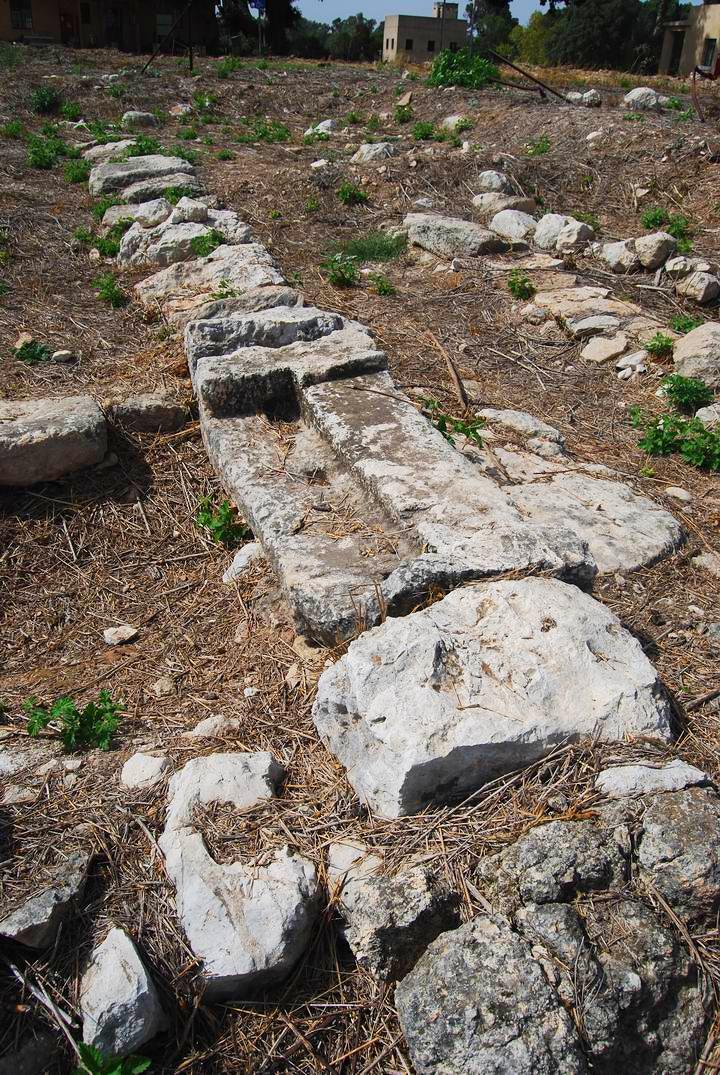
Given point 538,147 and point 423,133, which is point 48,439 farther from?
point 423,133

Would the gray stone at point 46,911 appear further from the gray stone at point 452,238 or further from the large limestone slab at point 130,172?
the large limestone slab at point 130,172

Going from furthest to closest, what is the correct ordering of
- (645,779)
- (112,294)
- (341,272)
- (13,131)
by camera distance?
1. (13,131)
2. (341,272)
3. (112,294)
4. (645,779)

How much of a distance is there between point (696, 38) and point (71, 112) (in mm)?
26931

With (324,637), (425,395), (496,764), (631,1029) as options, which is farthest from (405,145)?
(631,1029)

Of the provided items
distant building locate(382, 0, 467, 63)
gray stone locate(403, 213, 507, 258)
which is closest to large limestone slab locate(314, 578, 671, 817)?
gray stone locate(403, 213, 507, 258)

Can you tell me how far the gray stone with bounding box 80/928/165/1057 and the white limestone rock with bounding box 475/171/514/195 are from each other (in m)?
8.14

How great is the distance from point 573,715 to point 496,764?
0.91 feet

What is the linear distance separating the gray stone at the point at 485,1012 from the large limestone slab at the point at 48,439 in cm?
293

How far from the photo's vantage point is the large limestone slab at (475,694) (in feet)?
7.57

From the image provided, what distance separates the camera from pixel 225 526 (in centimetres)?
385

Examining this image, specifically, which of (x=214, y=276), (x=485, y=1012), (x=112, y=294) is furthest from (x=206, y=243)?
(x=485, y=1012)

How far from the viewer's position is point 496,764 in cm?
→ 235

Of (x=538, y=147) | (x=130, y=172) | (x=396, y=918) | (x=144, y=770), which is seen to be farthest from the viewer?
(x=538, y=147)

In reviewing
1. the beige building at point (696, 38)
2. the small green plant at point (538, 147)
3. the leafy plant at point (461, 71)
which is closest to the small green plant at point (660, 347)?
the small green plant at point (538, 147)
